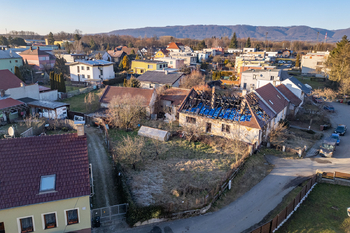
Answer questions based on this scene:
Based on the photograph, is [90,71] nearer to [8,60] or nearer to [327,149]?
[8,60]

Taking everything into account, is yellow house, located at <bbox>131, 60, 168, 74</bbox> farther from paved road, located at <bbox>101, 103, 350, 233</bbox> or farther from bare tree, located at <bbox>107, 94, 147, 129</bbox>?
paved road, located at <bbox>101, 103, 350, 233</bbox>

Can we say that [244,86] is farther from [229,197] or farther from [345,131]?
[229,197]

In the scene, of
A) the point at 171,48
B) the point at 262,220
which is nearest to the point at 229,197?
the point at 262,220

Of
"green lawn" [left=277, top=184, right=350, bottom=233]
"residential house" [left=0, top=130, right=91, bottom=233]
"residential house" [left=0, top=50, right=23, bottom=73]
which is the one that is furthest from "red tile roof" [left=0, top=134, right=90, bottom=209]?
"residential house" [left=0, top=50, right=23, bottom=73]

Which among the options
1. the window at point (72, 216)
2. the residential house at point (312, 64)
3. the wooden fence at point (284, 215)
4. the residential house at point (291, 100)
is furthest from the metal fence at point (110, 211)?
the residential house at point (312, 64)

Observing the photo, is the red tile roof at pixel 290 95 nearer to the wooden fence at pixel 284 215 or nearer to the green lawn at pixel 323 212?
the green lawn at pixel 323 212

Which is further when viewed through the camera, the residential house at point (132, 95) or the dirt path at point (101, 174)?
the residential house at point (132, 95)
